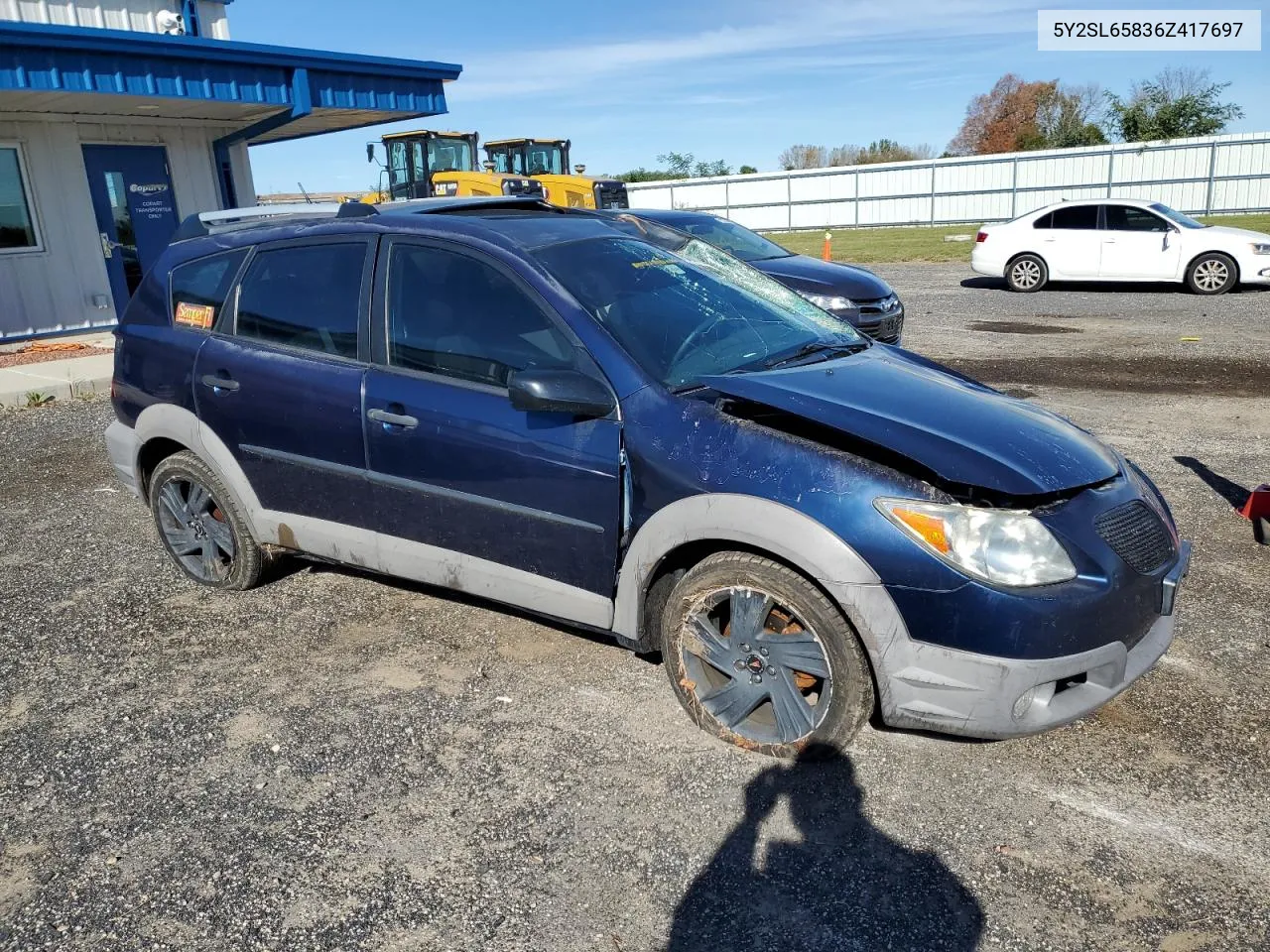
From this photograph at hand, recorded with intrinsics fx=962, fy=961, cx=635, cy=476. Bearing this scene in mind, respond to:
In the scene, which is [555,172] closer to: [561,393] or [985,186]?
[985,186]

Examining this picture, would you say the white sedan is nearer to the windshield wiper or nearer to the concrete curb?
the windshield wiper

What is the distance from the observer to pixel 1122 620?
291cm

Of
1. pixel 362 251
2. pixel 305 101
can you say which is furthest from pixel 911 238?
pixel 362 251

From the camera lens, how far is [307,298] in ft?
13.6

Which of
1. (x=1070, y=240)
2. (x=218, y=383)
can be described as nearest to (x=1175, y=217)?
(x=1070, y=240)

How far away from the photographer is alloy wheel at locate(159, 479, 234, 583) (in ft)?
15.3

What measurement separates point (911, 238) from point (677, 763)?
2970cm

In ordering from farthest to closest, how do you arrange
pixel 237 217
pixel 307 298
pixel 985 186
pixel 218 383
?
pixel 985 186, pixel 237 217, pixel 218 383, pixel 307 298

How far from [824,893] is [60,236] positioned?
45.4 feet

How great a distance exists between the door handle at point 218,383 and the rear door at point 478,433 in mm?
821

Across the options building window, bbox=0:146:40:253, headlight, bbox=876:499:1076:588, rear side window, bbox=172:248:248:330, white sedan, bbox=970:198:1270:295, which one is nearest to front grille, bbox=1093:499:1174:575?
headlight, bbox=876:499:1076:588

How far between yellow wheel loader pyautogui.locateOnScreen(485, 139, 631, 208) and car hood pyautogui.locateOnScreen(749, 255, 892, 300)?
12441mm

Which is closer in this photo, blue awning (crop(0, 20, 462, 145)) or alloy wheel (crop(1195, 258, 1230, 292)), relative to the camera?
blue awning (crop(0, 20, 462, 145))

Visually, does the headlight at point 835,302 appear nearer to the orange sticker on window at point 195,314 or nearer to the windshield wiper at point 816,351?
the windshield wiper at point 816,351
